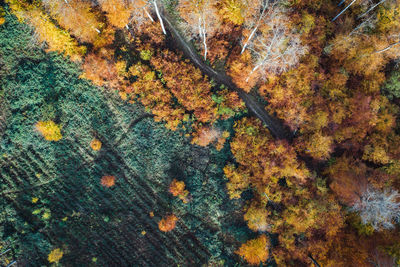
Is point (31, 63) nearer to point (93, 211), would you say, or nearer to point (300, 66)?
point (93, 211)

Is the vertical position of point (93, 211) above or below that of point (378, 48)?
above

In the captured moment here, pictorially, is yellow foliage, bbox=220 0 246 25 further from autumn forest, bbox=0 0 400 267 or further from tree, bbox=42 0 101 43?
tree, bbox=42 0 101 43

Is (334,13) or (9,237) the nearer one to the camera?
(9,237)

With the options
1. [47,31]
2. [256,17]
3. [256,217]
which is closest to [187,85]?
[256,17]

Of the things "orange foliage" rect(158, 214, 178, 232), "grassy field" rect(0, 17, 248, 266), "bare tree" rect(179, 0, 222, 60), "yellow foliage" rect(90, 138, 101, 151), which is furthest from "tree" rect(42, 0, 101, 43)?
"orange foliage" rect(158, 214, 178, 232)

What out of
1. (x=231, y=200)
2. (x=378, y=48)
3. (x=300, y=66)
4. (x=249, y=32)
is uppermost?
(x=249, y=32)

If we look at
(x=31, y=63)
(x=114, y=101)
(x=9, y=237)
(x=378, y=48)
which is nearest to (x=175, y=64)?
(x=114, y=101)
